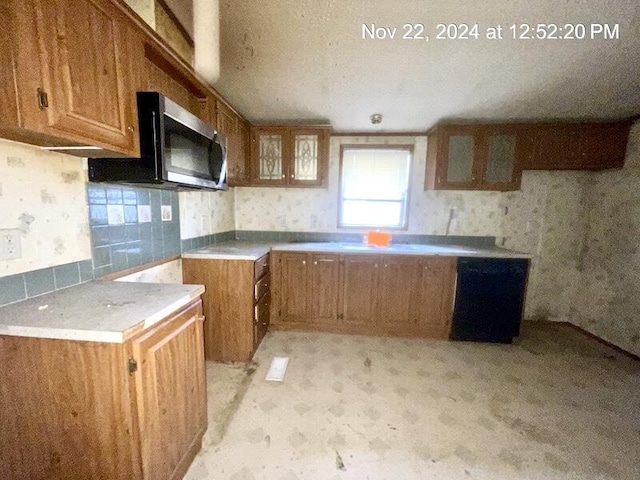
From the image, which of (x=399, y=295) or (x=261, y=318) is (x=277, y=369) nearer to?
→ (x=261, y=318)

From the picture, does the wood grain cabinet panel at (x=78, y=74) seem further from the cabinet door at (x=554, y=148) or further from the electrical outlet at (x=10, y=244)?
the cabinet door at (x=554, y=148)

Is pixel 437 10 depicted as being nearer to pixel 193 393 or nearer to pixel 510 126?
pixel 510 126

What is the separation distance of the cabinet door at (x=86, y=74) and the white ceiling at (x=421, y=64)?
56cm

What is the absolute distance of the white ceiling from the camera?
1.30 meters

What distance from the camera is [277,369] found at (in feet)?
7.28

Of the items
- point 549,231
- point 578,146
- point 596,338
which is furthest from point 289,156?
point 596,338

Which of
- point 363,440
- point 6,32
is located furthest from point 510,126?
point 6,32

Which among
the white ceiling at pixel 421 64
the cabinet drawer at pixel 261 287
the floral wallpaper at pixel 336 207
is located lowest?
the cabinet drawer at pixel 261 287

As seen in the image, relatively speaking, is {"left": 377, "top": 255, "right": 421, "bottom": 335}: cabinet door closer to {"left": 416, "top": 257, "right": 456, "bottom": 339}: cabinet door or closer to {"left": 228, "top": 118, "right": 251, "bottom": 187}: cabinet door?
{"left": 416, "top": 257, "right": 456, "bottom": 339}: cabinet door

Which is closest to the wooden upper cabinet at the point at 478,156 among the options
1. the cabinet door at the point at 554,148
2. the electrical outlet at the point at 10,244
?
the cabinet door at the point at 554,148

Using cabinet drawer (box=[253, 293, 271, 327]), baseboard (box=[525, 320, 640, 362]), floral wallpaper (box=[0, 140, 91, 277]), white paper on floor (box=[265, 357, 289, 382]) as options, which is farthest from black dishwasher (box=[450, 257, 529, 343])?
floral wallpaper (box=[0, 140, 91, 277])

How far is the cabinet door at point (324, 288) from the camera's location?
2.84 metres

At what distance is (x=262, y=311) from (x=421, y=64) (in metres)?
2.41

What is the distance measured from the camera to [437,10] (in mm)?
1295
